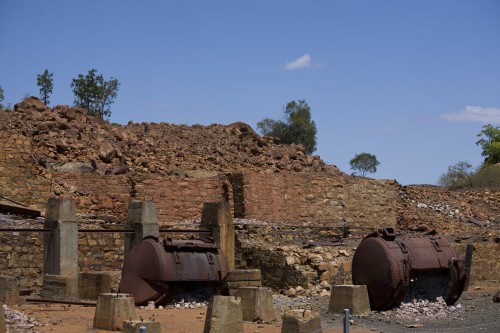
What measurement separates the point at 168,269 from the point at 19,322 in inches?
132

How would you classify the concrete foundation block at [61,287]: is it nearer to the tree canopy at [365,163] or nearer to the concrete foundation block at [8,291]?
Answer: the concrete foundation block at [8,291]

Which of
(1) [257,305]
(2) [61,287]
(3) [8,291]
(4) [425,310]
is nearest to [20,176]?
(2) [61,287]

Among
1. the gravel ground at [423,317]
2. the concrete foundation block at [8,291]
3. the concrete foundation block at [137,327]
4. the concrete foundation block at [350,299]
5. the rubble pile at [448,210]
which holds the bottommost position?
the gravel ground at [423,317]

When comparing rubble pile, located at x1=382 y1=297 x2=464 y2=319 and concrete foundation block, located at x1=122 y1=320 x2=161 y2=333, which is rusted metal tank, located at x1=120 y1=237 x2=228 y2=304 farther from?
concrete foundation block, located at x1=122 y1=320 x2=161 y2=333

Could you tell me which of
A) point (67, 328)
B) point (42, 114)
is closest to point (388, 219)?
point (42, 114)

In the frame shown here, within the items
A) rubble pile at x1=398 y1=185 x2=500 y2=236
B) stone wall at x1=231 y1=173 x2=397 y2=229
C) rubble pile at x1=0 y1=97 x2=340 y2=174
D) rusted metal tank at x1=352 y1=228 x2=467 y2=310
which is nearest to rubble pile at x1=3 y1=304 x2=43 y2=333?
rusted metal tank at x1=352 y1=228 x2=467 y2=310

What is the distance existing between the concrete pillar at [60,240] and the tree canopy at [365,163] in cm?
4663

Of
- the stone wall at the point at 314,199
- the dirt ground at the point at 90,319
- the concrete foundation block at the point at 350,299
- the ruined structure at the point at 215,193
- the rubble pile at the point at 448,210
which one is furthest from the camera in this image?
the rubble pile at the point at 448,210

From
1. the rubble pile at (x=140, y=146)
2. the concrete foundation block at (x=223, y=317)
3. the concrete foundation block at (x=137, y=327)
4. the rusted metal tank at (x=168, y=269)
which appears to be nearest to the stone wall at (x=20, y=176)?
the rubble pile at (x=140, y=146)

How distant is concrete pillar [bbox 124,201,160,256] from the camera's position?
639 inches

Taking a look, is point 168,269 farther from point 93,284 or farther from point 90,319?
point 90,319

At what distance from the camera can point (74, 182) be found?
84.6 feet

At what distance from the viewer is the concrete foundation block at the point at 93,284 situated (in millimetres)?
15133

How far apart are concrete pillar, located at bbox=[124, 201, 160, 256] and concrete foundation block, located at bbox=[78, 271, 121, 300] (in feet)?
3.71
